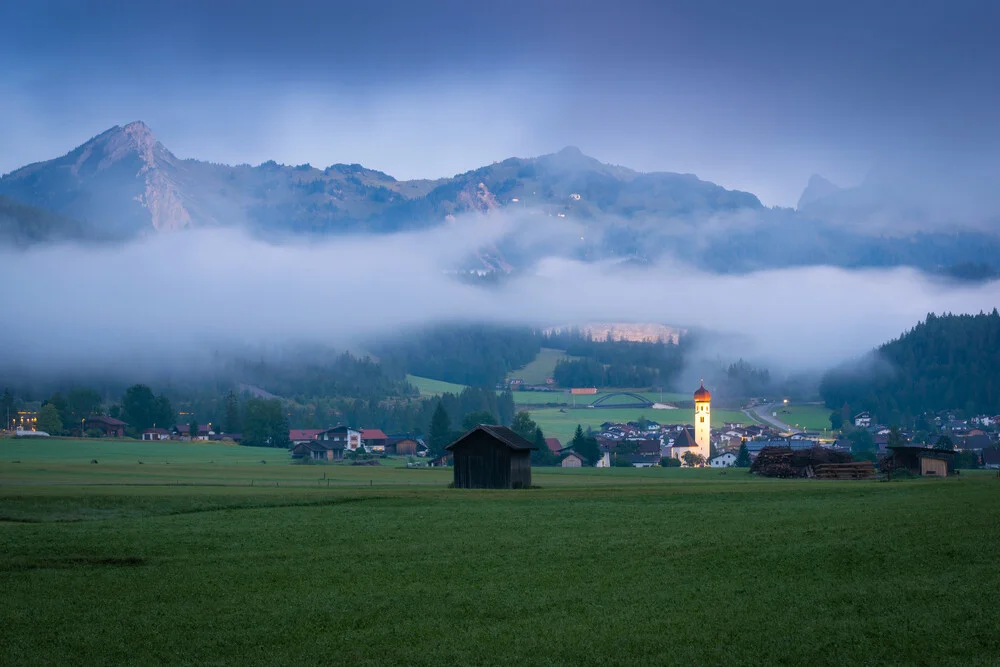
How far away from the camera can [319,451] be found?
17975 centimetres

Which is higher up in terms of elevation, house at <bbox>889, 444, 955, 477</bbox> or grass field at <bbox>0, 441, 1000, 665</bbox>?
house at <bbox>889, 444, 955, 477</bbox>

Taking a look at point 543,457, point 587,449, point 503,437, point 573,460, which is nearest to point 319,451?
point 543,457

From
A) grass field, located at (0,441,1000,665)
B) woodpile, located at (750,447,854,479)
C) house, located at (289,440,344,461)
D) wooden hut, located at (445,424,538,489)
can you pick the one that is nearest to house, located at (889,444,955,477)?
woodpile, located at (750,447,854,479)

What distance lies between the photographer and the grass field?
23.3 meters

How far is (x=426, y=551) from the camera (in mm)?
36844

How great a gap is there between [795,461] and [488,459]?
4451cm

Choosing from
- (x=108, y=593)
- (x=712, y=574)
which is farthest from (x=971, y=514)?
(x=108, y=593)

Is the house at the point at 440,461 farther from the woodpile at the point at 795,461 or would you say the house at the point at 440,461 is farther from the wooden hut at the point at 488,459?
the wooden hut at the point at 488,459

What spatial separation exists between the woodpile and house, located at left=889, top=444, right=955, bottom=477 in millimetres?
5086

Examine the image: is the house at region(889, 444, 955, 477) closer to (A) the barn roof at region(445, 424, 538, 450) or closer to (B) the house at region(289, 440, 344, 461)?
(A) the barn roof at region(445, 424, 538, 450)

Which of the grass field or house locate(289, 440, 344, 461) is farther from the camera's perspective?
house locate(289, 440, 344, 461)

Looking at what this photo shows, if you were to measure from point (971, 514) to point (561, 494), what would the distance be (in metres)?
32.1

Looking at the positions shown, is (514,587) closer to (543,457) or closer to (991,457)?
(543,457)

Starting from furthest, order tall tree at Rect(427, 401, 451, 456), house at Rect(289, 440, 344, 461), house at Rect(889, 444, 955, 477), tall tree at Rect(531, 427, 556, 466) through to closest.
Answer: tall tree at Rect(427, 401, 451, 456) < house at Rect(289, 440, 344, 461) < tall tree at Rect(531, 427, 556, 466) < house at Rect(889, 444, 955, 477)
